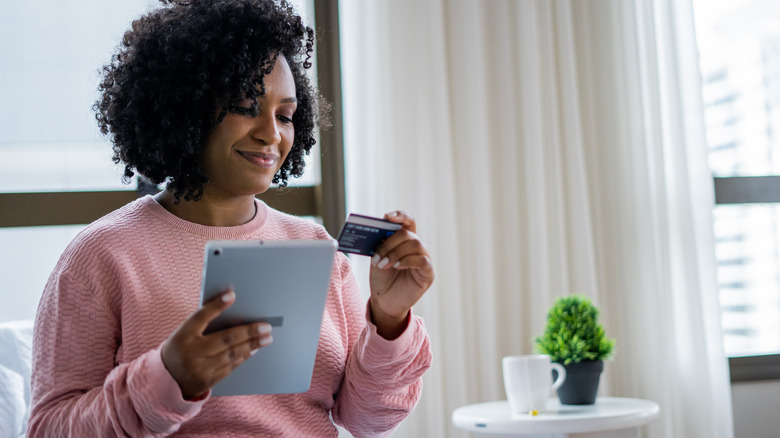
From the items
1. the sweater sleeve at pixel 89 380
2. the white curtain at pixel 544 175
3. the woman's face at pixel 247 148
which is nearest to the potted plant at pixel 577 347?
the white curtain at pixel 544 175

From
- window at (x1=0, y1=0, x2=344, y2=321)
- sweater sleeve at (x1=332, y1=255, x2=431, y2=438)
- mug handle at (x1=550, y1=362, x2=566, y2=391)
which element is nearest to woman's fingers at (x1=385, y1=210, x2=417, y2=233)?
sweater sleeve at (x1=332, y1=255, x2=431, y2=438)

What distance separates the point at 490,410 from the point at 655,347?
0.80 m

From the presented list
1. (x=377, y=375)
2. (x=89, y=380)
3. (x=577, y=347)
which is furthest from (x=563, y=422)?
(x=89, y=380)

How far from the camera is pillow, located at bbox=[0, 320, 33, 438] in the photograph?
1.68 meters

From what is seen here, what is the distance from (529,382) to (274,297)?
1.16m

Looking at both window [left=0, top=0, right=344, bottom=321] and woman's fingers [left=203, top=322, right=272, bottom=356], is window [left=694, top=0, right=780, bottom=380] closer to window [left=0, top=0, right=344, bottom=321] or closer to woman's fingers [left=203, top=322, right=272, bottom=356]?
window [left=0, top=0, right=344, bottom=321]

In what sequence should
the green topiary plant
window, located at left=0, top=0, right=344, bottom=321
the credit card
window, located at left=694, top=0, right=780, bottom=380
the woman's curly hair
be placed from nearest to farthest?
the credit card → the woman's curly hair → the green topiary plant → window, located at left=0, top=0, right=344, bottom=321 → window, located at left=694, top=0, right=780, bottom=380

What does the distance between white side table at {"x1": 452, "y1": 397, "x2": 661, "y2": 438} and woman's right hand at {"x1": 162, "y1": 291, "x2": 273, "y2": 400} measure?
1066 millimetres

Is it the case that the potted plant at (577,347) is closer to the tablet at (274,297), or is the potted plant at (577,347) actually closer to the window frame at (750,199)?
the window frame at (750,199)

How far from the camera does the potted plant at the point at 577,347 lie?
201 cm

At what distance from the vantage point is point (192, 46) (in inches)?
45.7

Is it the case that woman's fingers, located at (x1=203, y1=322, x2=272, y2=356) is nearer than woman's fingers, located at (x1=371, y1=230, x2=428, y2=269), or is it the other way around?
woman's fingers, located at (x1=203, y1=322, x2=272, y2=356)

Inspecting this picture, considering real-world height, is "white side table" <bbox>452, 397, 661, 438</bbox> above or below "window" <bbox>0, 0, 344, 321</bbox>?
below

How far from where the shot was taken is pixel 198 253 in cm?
118
